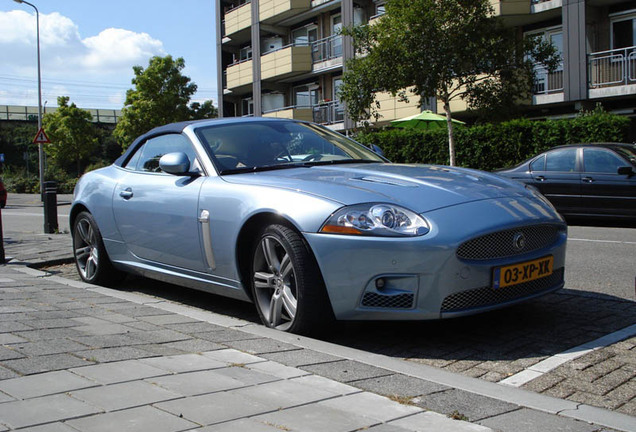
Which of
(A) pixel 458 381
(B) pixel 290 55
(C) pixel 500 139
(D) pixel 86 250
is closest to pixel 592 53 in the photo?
(C) pixel 500 139

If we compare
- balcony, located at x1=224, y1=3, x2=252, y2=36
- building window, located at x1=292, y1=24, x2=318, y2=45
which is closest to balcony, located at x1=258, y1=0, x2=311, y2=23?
building window, located at x1=292, y1=24, x2=318, y2=45

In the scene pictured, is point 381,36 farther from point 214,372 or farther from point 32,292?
point 214,372

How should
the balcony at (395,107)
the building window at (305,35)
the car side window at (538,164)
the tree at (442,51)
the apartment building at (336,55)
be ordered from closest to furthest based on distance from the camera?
the car side window at (538,164)
the tree at (442,51)
the apartment building at (336,55)
the balcony at (395,107)
the building window at (305,35)

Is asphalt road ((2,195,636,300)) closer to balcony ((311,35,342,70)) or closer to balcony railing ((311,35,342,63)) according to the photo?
balcony ((311,35,342,70))

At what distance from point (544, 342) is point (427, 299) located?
0.82 metres

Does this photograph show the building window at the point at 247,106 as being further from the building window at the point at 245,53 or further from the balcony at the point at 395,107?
the balcony at the point at 395,107

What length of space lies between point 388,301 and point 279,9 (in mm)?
33388

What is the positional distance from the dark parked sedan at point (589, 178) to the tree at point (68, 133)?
58.1 meters

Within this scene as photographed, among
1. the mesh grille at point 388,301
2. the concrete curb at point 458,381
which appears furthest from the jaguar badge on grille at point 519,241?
the concrete curb at point 458,381

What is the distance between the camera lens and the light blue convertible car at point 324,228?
377 cm

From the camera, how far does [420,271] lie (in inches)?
146

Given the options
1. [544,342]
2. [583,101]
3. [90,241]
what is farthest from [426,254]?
[583,101]

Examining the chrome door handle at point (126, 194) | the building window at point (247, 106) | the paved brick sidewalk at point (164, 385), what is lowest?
the paved brick sidewalk at point (164, 385)

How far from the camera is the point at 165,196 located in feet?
16.8
